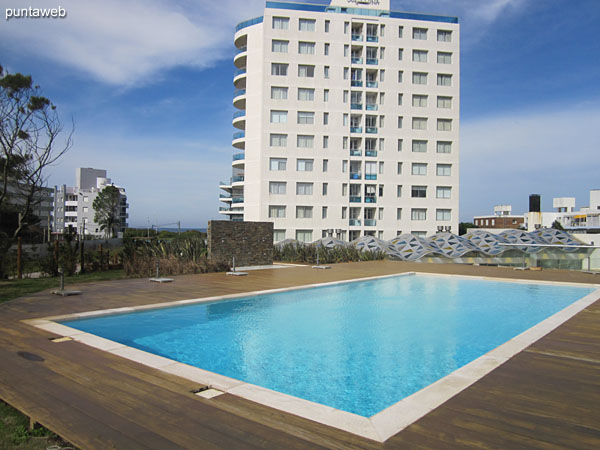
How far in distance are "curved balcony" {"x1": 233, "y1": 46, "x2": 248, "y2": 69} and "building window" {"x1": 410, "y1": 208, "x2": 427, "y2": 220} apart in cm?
2083

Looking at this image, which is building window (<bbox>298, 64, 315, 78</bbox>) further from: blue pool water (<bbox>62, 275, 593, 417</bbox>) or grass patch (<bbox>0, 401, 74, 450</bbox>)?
grass patch (<bbox>0, 401, 74, 450</bbox>)

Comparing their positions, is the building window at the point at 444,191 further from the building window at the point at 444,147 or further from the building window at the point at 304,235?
the building window at the point at 304,235

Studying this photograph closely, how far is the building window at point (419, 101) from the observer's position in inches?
1475

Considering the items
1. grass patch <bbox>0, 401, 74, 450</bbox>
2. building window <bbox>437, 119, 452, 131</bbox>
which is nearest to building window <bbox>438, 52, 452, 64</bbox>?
building window <bbox>437, 119, 452, 131</bbox>

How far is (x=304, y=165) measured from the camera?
35.7 metres

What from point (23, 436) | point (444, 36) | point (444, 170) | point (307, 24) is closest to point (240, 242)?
point (23, 436)

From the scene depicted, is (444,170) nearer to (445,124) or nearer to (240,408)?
(445,124)

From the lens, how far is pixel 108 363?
169 inches

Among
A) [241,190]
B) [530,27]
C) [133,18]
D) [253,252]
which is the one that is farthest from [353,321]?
[241,190]

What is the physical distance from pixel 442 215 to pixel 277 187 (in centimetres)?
1560

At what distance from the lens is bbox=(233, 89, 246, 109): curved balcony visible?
37.3m

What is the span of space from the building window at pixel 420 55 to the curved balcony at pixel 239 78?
1579 cm

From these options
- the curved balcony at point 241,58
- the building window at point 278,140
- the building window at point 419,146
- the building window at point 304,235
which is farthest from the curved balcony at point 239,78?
the building window at point 419,146

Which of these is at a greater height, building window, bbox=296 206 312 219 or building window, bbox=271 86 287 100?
building window, bbox=271 86 287 100
